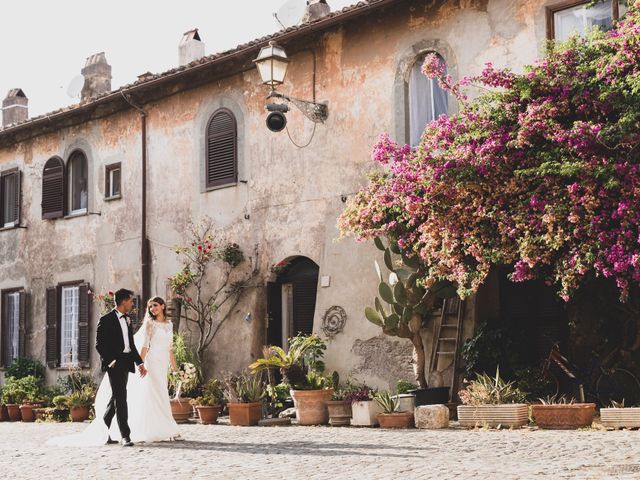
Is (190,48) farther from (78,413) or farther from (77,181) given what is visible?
(78,413)

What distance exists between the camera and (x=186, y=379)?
1471 cm

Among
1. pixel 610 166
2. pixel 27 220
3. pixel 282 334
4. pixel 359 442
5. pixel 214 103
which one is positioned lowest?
pixel 359 442

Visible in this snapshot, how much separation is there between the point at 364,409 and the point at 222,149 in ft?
20.8

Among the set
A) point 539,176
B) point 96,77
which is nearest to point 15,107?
point 96,77

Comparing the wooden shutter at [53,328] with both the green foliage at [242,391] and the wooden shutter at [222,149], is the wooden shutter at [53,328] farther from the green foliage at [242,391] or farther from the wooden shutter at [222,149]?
the green foliage at [242,391]

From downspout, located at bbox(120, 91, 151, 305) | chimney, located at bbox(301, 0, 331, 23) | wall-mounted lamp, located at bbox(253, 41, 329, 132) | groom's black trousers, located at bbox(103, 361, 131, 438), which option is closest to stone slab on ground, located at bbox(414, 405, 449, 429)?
groom's black trousers, located at bbox(103, 361, 131, 438)

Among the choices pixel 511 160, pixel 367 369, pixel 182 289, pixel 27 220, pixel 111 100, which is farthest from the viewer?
pixel 27 220

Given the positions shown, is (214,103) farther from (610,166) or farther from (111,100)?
(610,166)

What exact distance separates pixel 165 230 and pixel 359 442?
8.44 metres

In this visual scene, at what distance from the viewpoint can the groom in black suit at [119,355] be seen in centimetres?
1038

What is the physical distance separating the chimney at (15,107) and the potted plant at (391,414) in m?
15.5

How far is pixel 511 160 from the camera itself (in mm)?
11367

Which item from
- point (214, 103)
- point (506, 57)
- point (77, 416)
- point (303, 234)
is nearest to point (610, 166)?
point (506, 57)

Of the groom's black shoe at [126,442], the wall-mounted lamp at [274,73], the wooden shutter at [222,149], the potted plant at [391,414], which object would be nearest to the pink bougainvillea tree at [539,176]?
the potted plant at [391,414]
